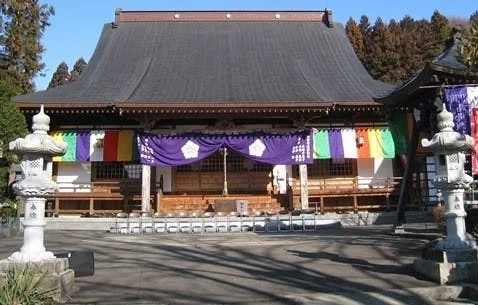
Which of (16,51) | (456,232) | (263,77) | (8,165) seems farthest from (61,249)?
(16,51)

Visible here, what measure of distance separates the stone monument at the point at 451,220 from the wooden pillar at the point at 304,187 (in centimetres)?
1048

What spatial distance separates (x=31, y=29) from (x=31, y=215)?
2549 centimetres

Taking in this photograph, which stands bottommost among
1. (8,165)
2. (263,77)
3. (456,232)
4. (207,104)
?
(456,232)

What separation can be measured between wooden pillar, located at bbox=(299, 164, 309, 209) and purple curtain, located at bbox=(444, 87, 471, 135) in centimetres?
837

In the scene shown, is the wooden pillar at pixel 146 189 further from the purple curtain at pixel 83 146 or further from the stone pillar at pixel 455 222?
the stone pillar at pixel 455 222

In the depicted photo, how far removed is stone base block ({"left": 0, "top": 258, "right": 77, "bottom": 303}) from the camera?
6.29m

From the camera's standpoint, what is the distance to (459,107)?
10.5m

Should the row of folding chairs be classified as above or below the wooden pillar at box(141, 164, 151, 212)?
below

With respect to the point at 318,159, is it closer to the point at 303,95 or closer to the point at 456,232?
the point at 303,95

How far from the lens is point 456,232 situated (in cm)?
738

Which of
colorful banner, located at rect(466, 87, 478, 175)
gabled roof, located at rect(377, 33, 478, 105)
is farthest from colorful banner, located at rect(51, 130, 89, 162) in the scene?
colorful banner, located at rect(466, 87, 478, 175)

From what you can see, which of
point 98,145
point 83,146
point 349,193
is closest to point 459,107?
point 349,193

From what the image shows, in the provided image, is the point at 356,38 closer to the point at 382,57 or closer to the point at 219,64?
the point at 382,57

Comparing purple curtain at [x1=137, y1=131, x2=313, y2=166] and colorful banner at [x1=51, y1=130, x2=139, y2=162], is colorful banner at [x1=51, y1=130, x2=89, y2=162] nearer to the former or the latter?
colorful banner at [x1=51, y1=130, x2=139, y2=162]
